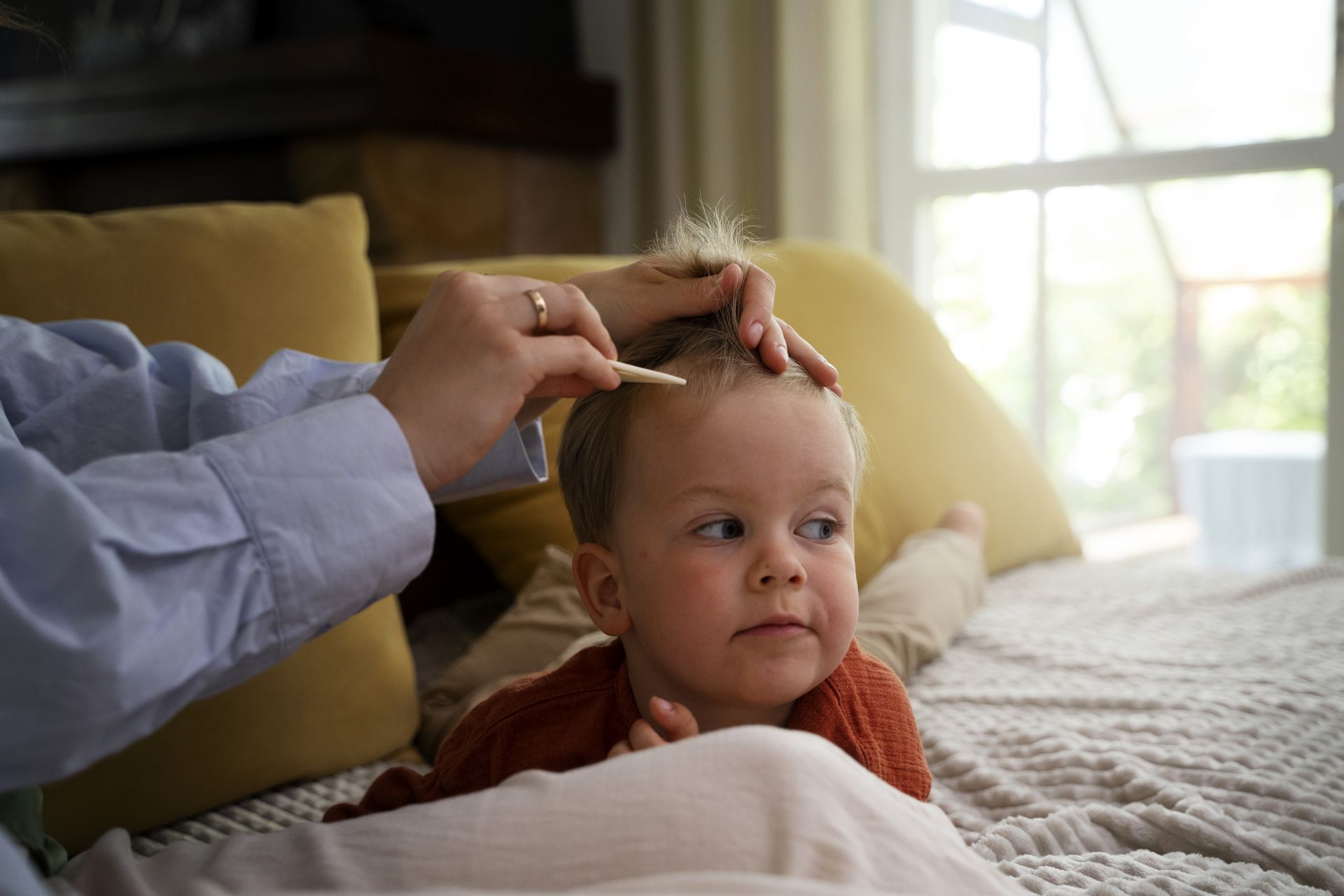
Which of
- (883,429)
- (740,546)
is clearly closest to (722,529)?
(740,546)

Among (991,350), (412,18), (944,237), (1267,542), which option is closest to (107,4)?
(412,18)

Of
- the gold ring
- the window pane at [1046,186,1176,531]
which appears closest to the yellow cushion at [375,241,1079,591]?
the gold ring

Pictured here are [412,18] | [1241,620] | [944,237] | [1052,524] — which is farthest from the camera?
[944,237]

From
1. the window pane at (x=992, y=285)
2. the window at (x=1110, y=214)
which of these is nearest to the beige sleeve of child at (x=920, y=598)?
the window at (x=1110, y=214)

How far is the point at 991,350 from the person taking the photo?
2.73 m

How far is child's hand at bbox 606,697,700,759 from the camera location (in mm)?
723

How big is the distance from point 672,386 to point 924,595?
0.59 meters

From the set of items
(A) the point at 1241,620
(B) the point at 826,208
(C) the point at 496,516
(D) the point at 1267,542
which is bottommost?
(D) the point at 1267,542

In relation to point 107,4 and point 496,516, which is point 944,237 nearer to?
point 496,516

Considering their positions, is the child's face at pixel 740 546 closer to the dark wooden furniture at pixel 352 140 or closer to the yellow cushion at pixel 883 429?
the yellow cushion at pixel 883 429

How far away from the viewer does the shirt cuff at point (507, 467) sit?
2.93 feet

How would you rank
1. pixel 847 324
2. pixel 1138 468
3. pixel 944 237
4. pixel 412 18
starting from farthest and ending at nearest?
pixel 1138 468 < pixel 944 237 < pixel 412 18 < pixel 847 324

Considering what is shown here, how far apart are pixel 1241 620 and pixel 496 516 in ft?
2.94

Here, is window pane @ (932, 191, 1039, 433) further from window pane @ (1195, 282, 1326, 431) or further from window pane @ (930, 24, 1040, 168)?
window pane @ (1195, 282, 1326, 431)
